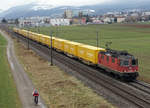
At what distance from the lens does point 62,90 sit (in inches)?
1104

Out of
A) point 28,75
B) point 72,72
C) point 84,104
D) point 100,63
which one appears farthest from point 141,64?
point 84,104

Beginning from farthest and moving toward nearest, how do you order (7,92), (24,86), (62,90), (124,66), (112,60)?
1. (112,60)
2. (124,66)
3. (24,86)
4. (62,90)
5. (7,92)

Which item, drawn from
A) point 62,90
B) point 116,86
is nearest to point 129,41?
point 116,86

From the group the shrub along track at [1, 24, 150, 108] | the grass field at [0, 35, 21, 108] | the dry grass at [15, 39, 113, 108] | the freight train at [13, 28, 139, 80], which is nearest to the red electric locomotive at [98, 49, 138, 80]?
the freight train at [13, 28, 139, 80]

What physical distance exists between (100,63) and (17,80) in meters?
12.6

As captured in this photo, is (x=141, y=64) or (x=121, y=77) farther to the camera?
(x=141, y=64)

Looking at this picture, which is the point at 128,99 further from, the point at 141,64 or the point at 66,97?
the point at 141,64

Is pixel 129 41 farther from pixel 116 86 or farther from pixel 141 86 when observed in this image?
pixel 116 86

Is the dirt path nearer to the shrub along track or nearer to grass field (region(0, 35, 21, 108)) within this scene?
grass field (region(0, 35, 21, 108))

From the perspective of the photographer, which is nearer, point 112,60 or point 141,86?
point 141,86

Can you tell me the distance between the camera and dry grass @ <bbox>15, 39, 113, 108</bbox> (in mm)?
23234

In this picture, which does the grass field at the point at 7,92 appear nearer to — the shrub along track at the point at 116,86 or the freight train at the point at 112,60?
the shrub along track at the point at 116,86

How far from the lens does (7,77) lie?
34.9 meters

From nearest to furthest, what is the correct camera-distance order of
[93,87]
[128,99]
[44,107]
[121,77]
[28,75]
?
[44,107]
[128,99]
[93,87]
[121,77]
[28,75]
